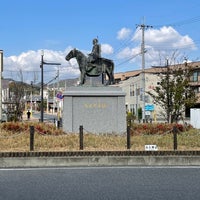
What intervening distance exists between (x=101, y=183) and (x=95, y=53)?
11.4m

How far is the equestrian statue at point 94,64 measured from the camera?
757 inches

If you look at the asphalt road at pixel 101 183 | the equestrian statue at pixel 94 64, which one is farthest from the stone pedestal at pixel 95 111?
the asphalt road at pixel 101 183

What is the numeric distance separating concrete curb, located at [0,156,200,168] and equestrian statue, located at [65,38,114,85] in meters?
8.00

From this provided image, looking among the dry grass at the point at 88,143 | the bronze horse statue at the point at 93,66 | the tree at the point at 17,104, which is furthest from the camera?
the tree at the point at 17,104

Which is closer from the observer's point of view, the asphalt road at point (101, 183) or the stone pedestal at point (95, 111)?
the asphalt road at point (101, 183)

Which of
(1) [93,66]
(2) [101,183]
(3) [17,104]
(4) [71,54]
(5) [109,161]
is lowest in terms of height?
(2) [101,183]

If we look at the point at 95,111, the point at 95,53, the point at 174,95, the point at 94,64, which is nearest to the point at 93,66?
the point at 94,64

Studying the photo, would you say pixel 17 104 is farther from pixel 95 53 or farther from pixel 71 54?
pixel 95 53

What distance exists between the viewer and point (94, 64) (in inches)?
759

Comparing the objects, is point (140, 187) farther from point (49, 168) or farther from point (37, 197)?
point (49, 168)

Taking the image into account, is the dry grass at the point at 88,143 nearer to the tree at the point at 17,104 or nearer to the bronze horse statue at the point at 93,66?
the bronze horse statue at the point at 93,66

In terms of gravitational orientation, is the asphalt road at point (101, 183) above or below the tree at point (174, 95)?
below

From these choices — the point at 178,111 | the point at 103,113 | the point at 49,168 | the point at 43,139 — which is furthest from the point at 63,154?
the point at 178,111

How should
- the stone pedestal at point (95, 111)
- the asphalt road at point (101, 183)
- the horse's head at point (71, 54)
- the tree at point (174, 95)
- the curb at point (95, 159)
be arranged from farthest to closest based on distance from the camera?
the tree at point (174, 95)
the horse's head at point (71, 54)
the stone pedestal at point (95, 111)
the curb at point (95, 159)
the asphalt road at point (101, 183)
